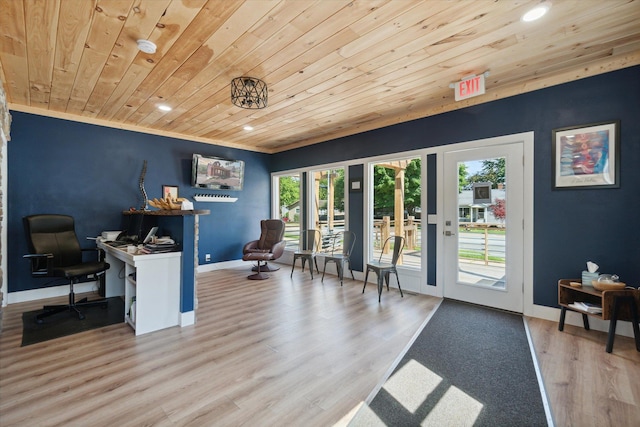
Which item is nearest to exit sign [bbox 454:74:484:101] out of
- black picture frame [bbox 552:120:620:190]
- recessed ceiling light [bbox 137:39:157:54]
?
black picture frame [bbox 552:120:620:190]

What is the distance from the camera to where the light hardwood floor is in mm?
1710

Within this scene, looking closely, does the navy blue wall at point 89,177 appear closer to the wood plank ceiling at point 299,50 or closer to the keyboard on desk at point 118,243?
the wood plank ceiling at point 299,50

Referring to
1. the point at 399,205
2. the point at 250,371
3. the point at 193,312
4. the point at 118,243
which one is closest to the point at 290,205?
the point at 399,205

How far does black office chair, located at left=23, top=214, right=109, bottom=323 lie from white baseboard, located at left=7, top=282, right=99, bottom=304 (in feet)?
3.02

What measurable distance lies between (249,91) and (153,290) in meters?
2.23

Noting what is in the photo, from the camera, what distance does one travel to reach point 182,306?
2.99 metres

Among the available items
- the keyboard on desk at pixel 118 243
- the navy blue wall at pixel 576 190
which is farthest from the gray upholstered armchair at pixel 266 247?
the navy blue wall at pixel 576 190

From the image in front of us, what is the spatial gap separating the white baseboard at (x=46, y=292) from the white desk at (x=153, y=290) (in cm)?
180

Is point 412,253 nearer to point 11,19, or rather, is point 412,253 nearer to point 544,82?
point 544,82

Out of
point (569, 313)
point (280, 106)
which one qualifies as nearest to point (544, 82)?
point (569, 313)

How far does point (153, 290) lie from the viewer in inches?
113

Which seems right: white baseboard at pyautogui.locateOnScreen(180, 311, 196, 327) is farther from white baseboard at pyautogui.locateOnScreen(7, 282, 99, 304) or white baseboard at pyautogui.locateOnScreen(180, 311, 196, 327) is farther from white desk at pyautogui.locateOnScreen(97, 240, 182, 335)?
white baseboard at pyautogui.locateOnScreen(7, 282, 99, 304)

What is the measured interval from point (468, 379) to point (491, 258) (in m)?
1.93

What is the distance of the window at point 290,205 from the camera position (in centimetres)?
622
